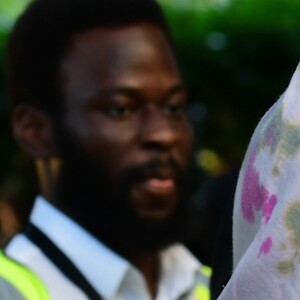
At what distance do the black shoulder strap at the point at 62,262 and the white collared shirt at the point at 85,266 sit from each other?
0.03ft

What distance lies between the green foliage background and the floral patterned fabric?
17.7 ft

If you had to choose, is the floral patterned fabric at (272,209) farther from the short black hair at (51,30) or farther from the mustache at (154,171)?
the short black hair at (51,30)

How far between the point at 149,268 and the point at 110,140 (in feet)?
0.98

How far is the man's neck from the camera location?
295cm

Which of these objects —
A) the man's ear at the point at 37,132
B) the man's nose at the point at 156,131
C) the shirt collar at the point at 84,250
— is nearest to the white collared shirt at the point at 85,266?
the shirt collar at the point at 84,250

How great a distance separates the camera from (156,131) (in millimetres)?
2893

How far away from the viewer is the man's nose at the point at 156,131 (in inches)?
114

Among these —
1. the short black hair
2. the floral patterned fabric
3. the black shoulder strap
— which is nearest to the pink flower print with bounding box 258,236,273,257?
the floral patterned fabric

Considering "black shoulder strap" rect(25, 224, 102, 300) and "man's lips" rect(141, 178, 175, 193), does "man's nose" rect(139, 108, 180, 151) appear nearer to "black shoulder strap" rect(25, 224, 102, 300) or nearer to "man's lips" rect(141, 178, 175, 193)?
"man's lips" rect(141, 178, 175, 193)

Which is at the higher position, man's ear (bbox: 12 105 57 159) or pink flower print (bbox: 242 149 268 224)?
pink flower print (bbox: 242 149 268 224)

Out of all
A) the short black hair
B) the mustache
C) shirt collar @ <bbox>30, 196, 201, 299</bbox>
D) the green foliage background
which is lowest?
the green foliage background

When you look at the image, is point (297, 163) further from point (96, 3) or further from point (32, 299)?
point (96, 3)

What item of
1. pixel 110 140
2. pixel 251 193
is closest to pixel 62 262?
pixel 110 140

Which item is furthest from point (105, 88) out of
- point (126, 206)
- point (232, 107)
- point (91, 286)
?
point (232, 107)
